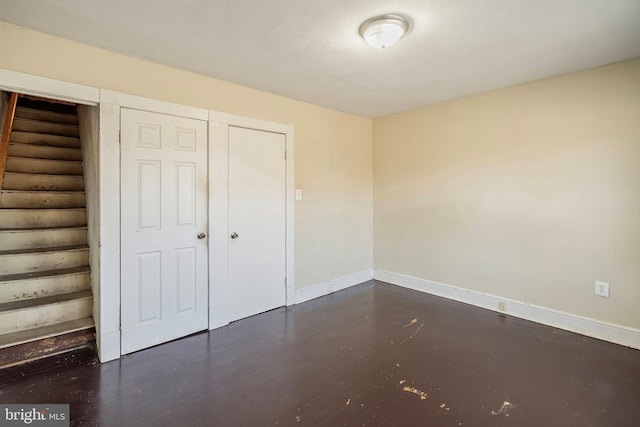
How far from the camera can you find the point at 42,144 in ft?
12.7

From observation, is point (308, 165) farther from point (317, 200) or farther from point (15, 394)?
point (15, 394)

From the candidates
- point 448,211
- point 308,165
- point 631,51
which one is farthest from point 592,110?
point 308,165

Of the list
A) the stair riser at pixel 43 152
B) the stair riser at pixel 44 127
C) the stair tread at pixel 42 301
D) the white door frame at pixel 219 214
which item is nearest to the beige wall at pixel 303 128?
the white door frame at pixel 219 214

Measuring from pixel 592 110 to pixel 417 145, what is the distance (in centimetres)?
175

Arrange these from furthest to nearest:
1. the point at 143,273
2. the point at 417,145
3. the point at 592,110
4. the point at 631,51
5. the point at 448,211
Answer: the point at 417,145
the point at 448,211
the point at 592,110
the point at 143,273
the point at 631,51

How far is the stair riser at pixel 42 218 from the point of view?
3006 millimetres

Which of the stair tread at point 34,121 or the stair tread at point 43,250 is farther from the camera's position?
the stair tread at point 34,121

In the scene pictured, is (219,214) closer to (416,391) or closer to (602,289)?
(416,391)

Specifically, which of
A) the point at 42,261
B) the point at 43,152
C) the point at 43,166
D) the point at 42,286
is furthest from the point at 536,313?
the point at 43,152

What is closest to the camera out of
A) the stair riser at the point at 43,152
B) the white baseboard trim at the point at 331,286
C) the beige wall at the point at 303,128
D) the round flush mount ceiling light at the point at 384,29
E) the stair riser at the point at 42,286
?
the round flush mount ceiling light at the point at 384,29

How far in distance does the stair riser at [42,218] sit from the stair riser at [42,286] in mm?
734

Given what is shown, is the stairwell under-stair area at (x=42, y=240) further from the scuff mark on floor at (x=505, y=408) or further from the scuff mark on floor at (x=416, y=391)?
the scuff mark on floor at (x=505, y=408)

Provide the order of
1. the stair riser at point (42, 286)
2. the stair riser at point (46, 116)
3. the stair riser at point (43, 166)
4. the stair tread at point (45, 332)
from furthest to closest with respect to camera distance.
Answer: the stair riser at point (46, 116) → the stair riser at point (43, 166) → the stair riser at point (42, 286) → the stair tread at point (45, 332)

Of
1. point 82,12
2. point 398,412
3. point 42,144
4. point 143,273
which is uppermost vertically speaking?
point 82,12
